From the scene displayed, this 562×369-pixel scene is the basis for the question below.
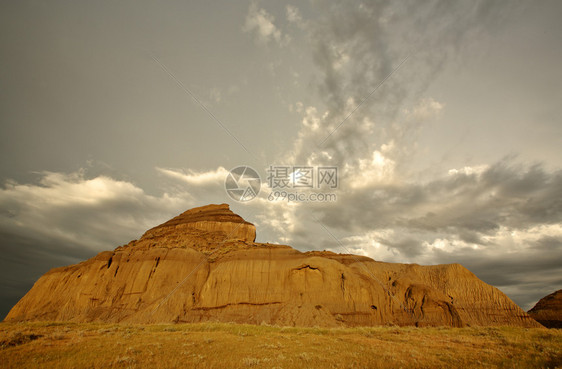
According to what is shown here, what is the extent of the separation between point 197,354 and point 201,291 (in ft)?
105

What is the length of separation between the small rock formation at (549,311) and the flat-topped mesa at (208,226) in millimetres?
61162

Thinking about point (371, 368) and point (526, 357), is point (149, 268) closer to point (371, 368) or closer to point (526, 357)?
point (371, 368)

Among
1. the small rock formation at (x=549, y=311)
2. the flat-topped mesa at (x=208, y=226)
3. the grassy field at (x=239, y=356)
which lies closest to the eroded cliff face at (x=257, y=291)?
the flat-topped mesa at (x=208, y=226)

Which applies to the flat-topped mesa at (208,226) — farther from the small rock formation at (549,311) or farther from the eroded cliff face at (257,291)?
the small rock formation at (549,311)

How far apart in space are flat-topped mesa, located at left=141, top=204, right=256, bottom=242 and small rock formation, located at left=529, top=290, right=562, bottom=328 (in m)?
61.2

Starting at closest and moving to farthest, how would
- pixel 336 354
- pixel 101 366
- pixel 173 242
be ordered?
pixel 101 366
pixel 336 354
pixel 173 242

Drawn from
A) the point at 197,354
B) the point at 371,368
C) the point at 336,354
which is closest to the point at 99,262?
the point at 197,354

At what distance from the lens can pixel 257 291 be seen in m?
42.5

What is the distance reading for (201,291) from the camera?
4381cm

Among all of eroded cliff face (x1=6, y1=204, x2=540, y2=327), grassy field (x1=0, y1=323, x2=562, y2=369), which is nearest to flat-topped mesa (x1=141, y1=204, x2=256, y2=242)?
eroded cliff face (x1=6, y1=204, x2=540, y2=327)

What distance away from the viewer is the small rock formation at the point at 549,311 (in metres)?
53.3

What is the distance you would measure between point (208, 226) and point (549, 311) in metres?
73.5

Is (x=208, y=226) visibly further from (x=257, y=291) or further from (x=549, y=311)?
(x=549, y=311)

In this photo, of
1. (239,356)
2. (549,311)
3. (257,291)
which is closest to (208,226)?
(257,291)
